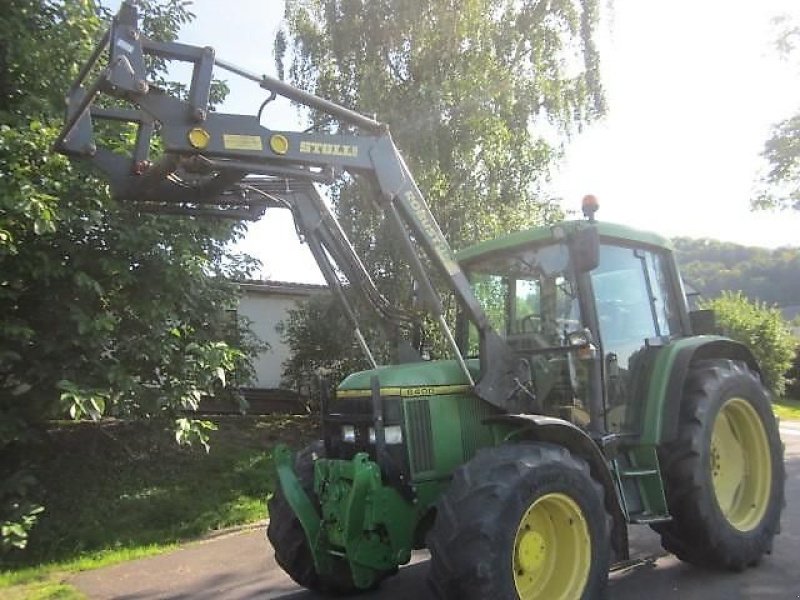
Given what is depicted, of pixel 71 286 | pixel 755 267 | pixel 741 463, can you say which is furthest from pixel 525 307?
pixel 755 267

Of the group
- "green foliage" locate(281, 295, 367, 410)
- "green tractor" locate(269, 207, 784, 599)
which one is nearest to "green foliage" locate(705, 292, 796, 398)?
"green foliage" locate(281, 295, 367, 410)

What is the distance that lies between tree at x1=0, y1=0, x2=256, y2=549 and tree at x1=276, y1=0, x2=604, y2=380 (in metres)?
3.88

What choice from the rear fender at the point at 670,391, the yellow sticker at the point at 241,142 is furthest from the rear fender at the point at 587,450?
the yellow sticker at the point at 241,142

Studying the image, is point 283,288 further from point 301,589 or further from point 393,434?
point 393,434

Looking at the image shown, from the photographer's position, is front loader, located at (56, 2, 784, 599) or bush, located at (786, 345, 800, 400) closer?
front loader, located at (56, 2, 784, 599)

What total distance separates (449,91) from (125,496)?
7669 millimetres

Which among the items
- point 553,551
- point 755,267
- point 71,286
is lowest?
point 553,551

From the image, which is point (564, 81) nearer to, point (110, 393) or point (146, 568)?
point (110, 393)

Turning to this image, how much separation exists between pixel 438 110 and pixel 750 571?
8384 millimetres

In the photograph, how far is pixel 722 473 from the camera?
587 centimetres

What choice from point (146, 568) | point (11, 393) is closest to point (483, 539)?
point (146, 568)

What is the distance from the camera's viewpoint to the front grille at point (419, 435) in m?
4.64

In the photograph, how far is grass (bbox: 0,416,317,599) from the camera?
694cm

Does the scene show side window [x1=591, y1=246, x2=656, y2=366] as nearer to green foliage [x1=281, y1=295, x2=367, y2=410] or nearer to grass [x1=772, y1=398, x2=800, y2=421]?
green foliage [x1=281, y1=295, x2=367, y2=410]
